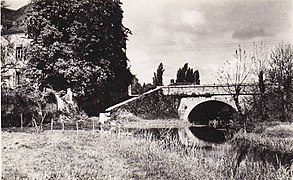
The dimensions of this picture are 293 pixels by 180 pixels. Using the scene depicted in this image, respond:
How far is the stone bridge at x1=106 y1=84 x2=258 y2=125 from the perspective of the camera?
20.9 metres

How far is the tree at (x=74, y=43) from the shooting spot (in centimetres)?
1648

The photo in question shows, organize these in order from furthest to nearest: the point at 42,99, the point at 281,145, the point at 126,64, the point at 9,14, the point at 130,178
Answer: the point at 9,14
the point at 126,64
the point at 42,99
the point at 281,145
the point at 130,178

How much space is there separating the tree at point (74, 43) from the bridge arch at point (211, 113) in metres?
7.01

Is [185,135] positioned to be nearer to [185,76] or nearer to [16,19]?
[16,19]

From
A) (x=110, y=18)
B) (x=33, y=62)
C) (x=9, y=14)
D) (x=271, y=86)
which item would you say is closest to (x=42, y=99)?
(x=33, y=62)

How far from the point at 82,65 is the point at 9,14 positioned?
767 cm

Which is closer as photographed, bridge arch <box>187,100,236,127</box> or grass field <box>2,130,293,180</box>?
grass field <box>2,130,293,180</box>

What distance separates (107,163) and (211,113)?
1918 centimetres

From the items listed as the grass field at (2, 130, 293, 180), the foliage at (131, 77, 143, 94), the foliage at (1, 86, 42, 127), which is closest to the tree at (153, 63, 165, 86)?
the foliage at (131, 77, 143, 94)

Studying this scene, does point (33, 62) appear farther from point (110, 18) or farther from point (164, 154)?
point (164, 154)

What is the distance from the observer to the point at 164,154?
8.49 meters

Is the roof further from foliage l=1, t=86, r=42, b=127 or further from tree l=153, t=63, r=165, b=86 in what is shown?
tree l=153, t=63, r=165, b=86

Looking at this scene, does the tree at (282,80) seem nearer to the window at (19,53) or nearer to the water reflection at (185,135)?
the water reflection at (185,135)

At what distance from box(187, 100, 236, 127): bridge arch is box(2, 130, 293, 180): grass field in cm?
1339
